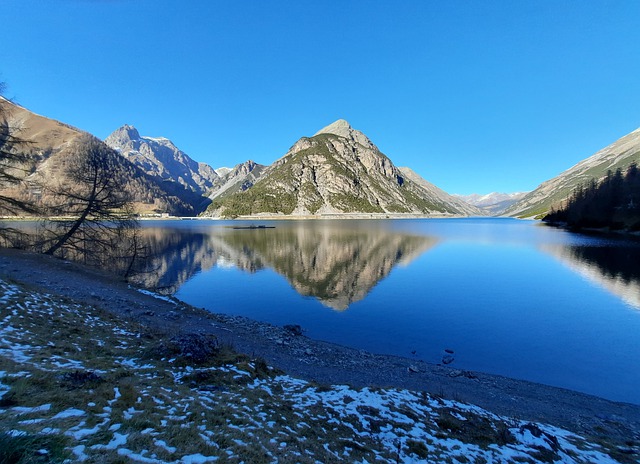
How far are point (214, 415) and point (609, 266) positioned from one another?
68.9m

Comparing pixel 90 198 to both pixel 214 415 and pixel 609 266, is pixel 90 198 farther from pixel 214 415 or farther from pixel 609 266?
pixel 609 266

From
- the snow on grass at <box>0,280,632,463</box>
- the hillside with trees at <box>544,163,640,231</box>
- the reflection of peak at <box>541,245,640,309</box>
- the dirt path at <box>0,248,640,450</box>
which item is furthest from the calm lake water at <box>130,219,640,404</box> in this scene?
the hillside with trees at <box>544,163,640,231</box>

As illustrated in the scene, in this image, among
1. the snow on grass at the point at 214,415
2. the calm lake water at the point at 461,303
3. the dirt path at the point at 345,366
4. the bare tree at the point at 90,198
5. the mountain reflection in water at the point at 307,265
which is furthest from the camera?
the mountain reflection in water at the point at 307,265

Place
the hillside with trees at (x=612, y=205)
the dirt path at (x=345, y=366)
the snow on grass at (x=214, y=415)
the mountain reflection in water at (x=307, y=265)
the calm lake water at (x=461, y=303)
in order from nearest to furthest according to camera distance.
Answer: the snow on grass at (x=214, y=415)
the dirt path at (x=345, y=366)
the calm lake water at (x=461, y=303)
the mountain reflection in water at (x=307, y=265)
the hillside with trees at (x=612, y=205)

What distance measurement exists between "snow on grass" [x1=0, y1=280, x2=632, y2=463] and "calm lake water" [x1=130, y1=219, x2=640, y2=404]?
34.5ft

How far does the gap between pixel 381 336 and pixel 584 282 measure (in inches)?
1450

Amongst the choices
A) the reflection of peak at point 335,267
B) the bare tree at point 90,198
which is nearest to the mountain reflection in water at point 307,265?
the reflection of peak at point 335,267

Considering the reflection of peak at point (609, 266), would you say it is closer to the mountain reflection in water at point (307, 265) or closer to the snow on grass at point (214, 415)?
the mountain reflection in water at point (307, 265)

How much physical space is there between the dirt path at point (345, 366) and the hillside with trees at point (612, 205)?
125 metres

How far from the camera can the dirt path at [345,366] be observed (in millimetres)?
14008

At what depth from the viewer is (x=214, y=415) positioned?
8.73 meters

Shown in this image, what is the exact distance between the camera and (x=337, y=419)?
10.0m

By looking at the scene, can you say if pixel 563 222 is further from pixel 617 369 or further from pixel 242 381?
pixel 242 381

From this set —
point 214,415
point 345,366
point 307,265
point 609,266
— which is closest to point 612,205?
point 609,266
